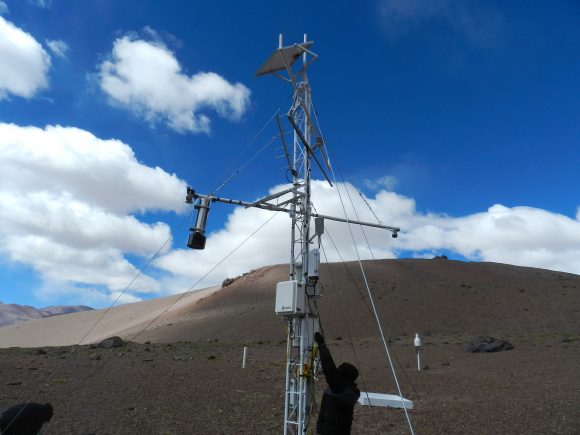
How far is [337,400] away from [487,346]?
18709 millimetres

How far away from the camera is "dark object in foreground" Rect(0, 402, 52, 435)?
4.64 metres

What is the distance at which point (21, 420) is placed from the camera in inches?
185

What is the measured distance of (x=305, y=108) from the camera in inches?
332

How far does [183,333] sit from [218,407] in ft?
67.5

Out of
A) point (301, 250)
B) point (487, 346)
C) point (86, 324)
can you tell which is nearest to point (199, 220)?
point (301, 250)

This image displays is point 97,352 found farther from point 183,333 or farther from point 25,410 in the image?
point 25,410

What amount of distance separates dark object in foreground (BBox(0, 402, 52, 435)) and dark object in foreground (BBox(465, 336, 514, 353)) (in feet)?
67.1

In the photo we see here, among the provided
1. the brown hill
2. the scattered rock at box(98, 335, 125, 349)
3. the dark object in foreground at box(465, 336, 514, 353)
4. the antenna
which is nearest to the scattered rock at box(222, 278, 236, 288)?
the brown hill

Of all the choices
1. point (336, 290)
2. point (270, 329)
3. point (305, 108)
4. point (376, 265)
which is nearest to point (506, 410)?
point (305, 108)

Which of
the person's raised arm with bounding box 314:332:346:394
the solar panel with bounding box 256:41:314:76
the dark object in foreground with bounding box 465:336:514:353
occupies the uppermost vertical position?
the solar panel with bounding box 256:41:314:76

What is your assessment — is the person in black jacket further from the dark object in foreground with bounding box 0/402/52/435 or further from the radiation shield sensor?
the dark object in foreground with bounding box 0/402/52/435

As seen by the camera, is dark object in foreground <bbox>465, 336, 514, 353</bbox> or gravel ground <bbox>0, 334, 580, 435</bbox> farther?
dark object in foreground <bbox>465, 336, 514, 353</bbox>

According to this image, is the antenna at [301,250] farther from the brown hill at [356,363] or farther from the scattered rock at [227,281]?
the scattered rock at [227,281]

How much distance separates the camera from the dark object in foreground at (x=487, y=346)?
69.2 feet
